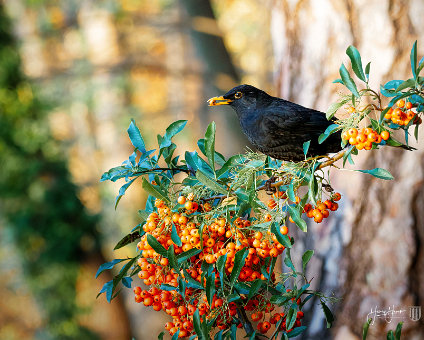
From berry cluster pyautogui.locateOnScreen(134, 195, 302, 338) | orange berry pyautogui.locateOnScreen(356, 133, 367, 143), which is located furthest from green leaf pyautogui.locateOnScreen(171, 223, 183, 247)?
orange berry pyautogui.locateOnScreen(356, 133, 367, 143)

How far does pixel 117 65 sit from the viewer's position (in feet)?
24.6

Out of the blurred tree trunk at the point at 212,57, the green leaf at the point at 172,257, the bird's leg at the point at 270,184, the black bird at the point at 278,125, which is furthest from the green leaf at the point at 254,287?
the blurred tree trunk at the point at 212,57

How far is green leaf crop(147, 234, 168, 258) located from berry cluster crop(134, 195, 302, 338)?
2cm

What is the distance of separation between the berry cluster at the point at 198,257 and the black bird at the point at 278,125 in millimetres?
659

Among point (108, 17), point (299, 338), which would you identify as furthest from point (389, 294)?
point (108, 17)

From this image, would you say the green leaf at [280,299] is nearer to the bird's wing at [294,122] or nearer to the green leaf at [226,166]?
the green leaf at [226,166]

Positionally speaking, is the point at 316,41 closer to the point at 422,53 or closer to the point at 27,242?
the point at 422,53

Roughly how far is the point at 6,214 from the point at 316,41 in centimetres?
398

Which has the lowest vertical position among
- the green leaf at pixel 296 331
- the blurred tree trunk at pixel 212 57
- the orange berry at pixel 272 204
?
the green leaf at pixel 296 331

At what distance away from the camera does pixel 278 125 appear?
2.19 meters

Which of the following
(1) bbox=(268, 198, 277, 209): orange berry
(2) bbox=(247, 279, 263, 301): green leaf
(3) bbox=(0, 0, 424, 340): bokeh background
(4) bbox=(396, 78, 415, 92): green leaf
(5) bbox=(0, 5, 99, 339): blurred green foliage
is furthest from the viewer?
(5) bbox=(0, 5, 99, 339): blurred green foliage

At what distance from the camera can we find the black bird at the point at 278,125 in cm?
209

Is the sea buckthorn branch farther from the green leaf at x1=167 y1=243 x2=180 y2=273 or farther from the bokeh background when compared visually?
the bokeh background

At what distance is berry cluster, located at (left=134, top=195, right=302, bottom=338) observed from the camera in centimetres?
141
